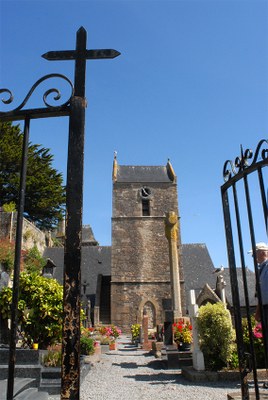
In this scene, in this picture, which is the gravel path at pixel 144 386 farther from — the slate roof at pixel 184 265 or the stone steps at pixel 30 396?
the slate roof at pixel 184 265

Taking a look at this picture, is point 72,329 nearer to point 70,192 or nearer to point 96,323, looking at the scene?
point 70,192

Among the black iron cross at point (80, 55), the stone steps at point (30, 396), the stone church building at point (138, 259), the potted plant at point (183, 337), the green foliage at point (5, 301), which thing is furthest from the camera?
the stone church building at point (138, 259)

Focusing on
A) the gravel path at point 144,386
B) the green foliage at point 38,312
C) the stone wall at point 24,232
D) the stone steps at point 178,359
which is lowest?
the gravel path at point 144,386

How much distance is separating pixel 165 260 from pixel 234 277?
88.5 feet

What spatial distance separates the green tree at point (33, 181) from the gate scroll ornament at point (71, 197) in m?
27.3

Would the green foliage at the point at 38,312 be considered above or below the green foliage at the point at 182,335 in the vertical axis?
above

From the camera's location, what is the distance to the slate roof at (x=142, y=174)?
32.7 metres

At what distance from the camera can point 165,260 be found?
95.8 ft

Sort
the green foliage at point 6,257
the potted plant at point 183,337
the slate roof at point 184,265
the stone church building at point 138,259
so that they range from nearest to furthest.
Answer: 1. the potted plant at point 183,337
2. the green foliage at point 6,257
3. the stone church building at point 138,259
4. the slate roof at point 184,265

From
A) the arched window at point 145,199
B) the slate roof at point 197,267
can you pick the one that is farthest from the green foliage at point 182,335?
the arched window at point 145,199

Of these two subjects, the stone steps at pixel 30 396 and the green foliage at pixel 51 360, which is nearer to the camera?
the stone steps at pixel 30 396

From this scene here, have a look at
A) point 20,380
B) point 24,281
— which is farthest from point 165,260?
point 20,380

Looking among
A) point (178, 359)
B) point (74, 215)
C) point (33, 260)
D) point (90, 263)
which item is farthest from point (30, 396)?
point (90, 263)

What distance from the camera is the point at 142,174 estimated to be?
33719 mm
